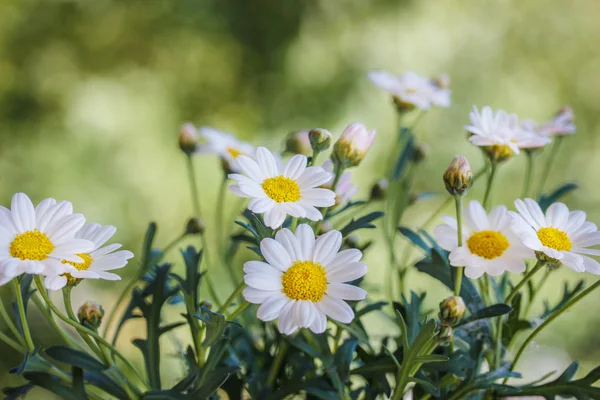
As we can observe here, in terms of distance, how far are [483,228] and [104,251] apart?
0.81 ft

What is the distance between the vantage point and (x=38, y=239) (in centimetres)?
35

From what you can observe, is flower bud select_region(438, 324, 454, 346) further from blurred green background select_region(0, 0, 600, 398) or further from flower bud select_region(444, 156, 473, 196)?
blurred green background select_region(0, 0, 600, 398)

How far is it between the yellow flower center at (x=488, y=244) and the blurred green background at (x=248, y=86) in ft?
3.08

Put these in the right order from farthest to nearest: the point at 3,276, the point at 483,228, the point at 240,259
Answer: the point at 240,259 → the point at 483,228 → the point at 3,276

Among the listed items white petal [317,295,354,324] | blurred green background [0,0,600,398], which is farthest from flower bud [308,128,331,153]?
blurred green background [0,0,600,398]

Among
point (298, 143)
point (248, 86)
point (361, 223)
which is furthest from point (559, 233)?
point (248, 86)

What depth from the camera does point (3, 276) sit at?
12.6 inches

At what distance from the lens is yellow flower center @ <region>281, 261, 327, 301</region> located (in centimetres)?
36

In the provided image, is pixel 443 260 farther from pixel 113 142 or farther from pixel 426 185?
pixel 113 142

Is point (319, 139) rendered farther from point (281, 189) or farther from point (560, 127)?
point (560, 127)

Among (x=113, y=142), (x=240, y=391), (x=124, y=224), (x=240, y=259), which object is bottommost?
(x=240, y=391)

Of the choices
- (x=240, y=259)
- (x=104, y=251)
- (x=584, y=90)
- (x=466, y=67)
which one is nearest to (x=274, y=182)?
(x=104, y=251)

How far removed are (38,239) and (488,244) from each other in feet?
0.89

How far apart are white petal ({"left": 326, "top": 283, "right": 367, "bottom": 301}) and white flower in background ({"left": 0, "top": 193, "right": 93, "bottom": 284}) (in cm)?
14
